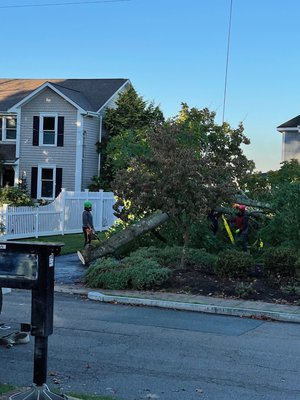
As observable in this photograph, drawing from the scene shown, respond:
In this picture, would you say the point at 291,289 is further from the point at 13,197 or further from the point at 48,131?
the point at 48,131

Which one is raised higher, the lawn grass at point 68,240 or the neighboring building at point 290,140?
the neighboring building at point 290,140

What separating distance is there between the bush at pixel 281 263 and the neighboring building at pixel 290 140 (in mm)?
18932

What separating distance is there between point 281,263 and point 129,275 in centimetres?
327

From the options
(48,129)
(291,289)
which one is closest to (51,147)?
(48,129)

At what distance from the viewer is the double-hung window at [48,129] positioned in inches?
1324

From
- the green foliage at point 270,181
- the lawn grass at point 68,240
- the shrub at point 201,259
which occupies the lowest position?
the lawn grass at point 68,240

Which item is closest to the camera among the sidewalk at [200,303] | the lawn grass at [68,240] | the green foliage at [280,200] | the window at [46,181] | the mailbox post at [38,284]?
the mailbox post at [38,284]

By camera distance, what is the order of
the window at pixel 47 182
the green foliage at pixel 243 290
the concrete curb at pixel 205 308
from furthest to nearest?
the window at pixel 47 182 → the green foliage at pixel 243 290 → the concrete curb at pixel 205 308

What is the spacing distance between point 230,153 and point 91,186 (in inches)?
679

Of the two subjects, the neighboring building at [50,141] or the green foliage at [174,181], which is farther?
the neighboring building at [50,141]

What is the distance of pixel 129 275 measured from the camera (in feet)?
39.6

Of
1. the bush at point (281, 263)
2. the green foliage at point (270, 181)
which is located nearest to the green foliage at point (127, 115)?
the green foliage at point (270, 181)

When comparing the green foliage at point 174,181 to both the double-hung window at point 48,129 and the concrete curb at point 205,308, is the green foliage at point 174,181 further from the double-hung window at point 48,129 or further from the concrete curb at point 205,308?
the double-hung window at point 48,129

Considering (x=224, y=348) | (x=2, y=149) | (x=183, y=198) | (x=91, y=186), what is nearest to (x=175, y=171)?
(x=183, y=198)
